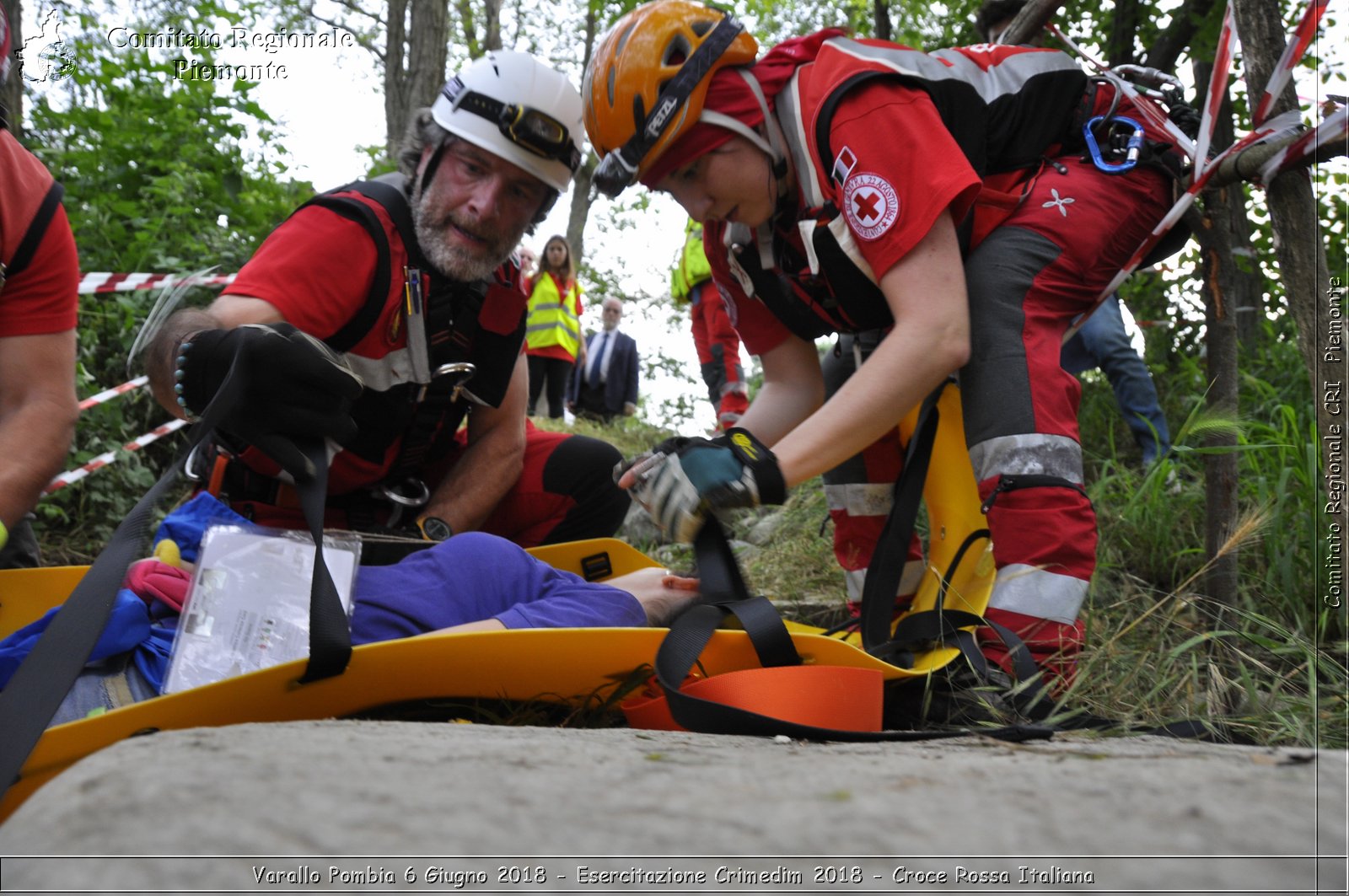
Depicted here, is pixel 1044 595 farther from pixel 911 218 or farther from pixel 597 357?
pixel 597 357

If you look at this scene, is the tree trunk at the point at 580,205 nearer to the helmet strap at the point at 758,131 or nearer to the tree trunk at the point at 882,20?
the tree trunk at the point at 882,20

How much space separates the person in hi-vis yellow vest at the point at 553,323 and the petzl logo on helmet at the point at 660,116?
7025mm

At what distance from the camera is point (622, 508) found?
11.8 ft

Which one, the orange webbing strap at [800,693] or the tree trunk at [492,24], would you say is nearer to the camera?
the orange webbing strap at [800,693]

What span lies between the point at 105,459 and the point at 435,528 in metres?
1.79

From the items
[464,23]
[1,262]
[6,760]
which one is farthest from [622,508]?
[464,23]

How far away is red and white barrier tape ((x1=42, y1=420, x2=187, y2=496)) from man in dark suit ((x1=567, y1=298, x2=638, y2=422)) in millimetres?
7223

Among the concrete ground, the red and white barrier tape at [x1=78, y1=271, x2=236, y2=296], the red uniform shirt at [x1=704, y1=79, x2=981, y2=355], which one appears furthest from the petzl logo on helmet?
the red and white barrier tape at [x1=78, y1=271, x2=236, y2=296]

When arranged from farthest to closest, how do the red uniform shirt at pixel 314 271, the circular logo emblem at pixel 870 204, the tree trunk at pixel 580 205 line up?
the tree trunk at pixel 580 205 < the red uniform shirt at pixel 314 271 < the circular logo emblem at pixel 870 204

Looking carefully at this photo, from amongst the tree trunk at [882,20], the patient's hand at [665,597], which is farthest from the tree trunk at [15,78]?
the patient's hand at [665,597]

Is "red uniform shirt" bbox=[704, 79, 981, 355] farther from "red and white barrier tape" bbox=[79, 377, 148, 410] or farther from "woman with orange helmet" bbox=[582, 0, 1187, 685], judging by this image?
"red and white barrier tape" bbox=[79, 377, 148, 410]

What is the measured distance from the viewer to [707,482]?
6.10ft

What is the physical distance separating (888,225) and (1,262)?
2162 millimetres

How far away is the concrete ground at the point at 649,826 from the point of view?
0.66 metres
